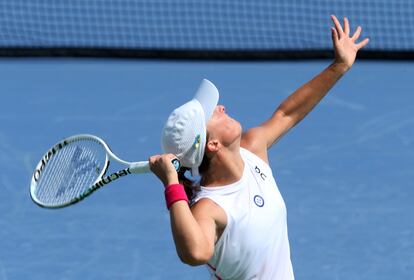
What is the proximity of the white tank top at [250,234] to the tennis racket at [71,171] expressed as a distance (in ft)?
2.03

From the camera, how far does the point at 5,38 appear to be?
11.5 meters

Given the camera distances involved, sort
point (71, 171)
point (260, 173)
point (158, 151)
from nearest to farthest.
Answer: point (260, 173), point (71, 171), point (158, 151)

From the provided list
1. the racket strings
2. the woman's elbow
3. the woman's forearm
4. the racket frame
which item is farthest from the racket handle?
the woman's forearm

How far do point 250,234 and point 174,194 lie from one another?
0.52 metres

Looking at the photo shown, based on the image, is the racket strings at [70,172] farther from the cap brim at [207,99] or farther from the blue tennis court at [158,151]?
the blue tennis court at [158,151]

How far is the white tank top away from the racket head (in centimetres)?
69

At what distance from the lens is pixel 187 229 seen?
424cm

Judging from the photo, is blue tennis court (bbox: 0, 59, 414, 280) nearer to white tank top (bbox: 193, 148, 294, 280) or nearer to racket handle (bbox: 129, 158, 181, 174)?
white tank top (bbox: 193, 148, 294, 280)

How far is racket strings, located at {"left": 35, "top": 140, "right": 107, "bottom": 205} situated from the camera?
513 cm

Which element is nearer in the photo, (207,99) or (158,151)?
(207,99)

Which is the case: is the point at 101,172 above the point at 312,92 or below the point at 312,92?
below

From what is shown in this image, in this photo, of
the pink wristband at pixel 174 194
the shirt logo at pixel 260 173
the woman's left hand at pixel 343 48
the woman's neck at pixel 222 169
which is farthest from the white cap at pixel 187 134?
the woman's left hand at pixel 343 48

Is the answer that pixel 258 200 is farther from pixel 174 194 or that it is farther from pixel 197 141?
pixel 174 194

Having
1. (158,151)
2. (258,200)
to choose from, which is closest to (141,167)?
(258,200)
